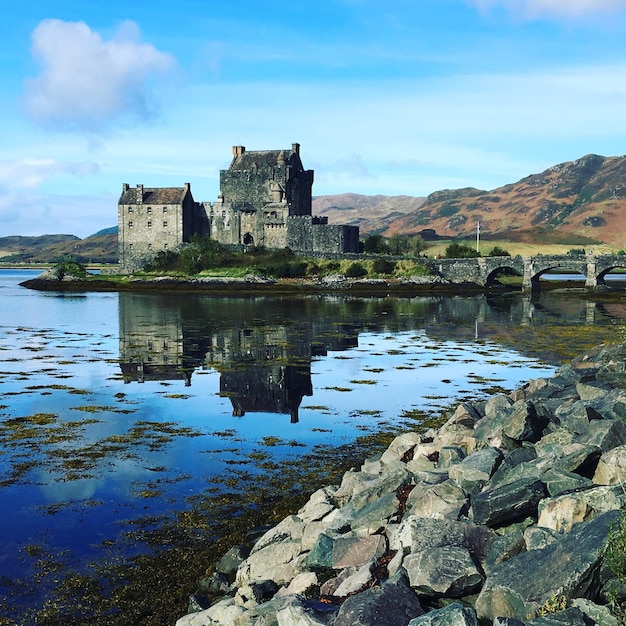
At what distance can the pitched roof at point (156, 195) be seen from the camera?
93062mm

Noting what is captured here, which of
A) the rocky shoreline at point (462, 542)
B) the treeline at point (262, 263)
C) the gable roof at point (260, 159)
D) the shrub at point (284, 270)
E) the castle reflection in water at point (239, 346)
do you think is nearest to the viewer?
the rocky shoreline at point (462, 542)

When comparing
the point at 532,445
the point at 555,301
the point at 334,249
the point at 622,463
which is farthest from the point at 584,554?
the point at 334,249

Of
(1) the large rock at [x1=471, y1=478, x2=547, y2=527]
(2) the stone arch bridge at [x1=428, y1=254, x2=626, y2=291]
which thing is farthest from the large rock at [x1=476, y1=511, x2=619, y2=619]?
(2) the stone arch bridge at [x1=428, y1=254, x2=626, y2=291]

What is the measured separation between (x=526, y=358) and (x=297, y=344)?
1077 centimetres

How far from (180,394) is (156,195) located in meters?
74.7

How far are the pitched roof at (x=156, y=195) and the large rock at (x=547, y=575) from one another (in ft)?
290

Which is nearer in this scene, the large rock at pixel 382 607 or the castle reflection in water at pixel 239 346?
the large rock at pixel 382 607

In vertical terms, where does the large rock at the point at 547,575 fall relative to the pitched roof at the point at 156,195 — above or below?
below

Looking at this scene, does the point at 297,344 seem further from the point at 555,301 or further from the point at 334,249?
the point at 334,249

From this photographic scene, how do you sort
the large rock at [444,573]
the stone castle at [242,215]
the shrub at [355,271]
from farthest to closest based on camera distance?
1. the stone castle at [242,215]
2. the shrub at [355,271]
3. the large rock at [444,573]

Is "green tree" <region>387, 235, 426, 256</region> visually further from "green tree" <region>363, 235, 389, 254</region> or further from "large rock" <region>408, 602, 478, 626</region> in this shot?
"large rock" <region>408, 602, 478, 626</region>

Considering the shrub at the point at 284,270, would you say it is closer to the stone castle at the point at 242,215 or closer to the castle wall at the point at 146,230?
the stone castle at the point at 242,215

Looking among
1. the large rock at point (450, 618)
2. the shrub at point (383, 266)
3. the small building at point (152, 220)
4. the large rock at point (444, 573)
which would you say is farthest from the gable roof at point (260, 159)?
the large rock at point (450, 618)

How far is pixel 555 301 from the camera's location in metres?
66.4
